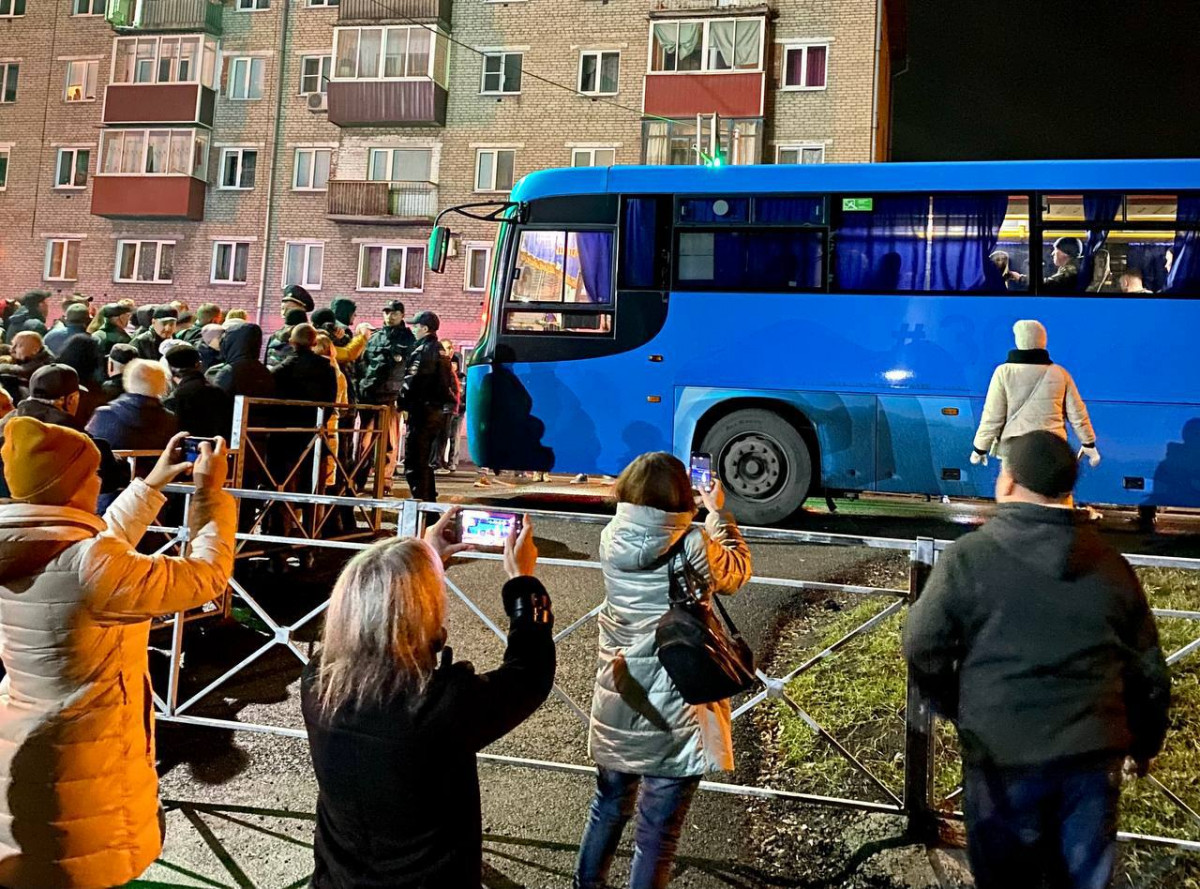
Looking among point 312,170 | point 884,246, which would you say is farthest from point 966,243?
point 312,170

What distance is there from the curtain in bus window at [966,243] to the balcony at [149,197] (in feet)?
85.9

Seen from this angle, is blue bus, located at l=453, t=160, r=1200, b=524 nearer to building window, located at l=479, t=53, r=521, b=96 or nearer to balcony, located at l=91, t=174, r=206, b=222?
building window, located at l=479, t=53, r=521, b=96

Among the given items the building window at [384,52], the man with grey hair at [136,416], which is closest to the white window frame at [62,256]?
the building window at [384,52]

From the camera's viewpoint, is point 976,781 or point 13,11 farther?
point 13,11

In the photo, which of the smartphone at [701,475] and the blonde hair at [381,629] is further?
the smartphone at [701,475]

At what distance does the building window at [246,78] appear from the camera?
2991 centimetres

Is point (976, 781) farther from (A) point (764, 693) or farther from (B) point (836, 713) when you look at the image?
(B) point (836, 713)

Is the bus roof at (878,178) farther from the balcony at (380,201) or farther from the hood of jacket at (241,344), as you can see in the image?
the balcony at (380,201)

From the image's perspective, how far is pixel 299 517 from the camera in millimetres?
8188

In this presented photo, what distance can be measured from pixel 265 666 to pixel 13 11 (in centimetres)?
3582

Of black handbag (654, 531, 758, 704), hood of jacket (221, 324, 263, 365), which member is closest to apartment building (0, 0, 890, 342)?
hood of jacket (221, 324, 263, 365)

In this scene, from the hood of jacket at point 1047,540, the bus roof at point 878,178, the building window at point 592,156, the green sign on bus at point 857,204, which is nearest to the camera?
the hood of jacket at point 1047,540

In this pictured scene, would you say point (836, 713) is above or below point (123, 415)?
below

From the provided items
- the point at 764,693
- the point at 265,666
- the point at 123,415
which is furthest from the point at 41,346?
the point at 764,693
